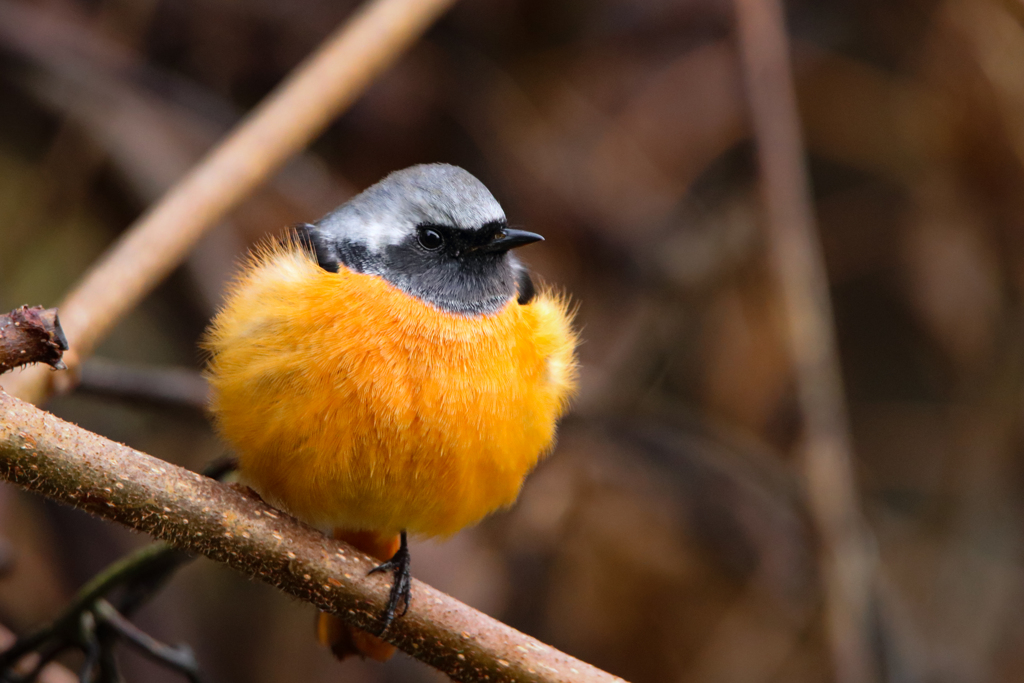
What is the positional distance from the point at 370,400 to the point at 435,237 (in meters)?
0.61

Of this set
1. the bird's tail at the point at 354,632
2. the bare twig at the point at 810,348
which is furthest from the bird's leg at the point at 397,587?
the bare twig at the point at 810,348

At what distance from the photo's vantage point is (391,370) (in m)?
2.23

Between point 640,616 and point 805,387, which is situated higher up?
point 805,387

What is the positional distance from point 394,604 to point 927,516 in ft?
12.4

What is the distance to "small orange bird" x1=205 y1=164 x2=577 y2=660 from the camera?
2.17 m

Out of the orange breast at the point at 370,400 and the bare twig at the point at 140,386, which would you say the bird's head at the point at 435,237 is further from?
the bare twig at the point at 140,386

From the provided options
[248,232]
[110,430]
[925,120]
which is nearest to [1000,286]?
[925,120]

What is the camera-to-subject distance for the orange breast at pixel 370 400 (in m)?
2.16

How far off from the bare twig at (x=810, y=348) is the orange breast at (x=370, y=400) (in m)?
1.39

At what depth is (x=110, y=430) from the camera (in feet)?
15.6

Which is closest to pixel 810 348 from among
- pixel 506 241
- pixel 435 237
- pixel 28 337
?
pixel 506 241

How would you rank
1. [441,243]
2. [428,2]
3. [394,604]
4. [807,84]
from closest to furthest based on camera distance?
1. [394,604]
2. [441,243]
3. [428,2]
4. [807,84]

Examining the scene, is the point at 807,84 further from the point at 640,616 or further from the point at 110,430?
the point at 110,430

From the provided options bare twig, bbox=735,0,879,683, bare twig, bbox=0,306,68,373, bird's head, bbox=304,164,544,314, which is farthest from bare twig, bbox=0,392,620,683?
bare twig, bbox=735,0,879,683
